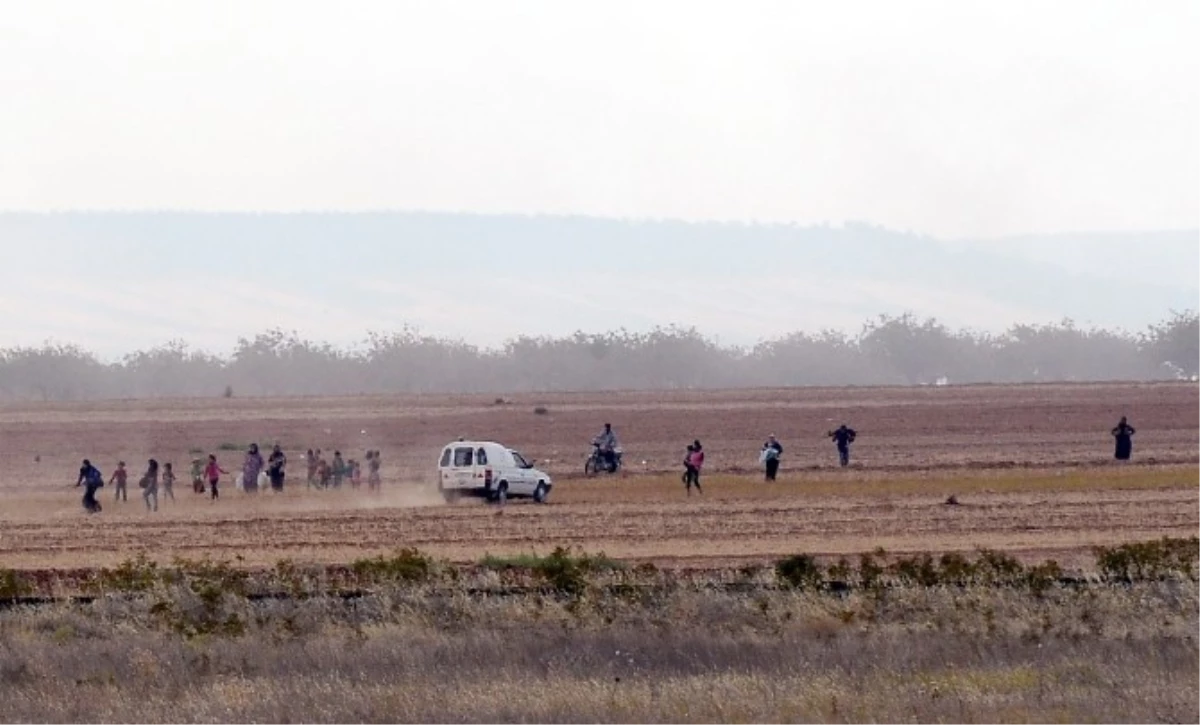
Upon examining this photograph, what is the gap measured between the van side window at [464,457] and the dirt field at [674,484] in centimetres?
116

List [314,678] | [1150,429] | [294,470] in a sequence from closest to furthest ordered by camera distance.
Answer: [314,678] < [294,470] < [1150,429]

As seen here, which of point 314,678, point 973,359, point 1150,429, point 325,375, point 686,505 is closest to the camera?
point 314,678

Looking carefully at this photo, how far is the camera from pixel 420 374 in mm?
182500

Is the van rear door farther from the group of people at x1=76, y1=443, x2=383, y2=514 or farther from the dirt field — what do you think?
the group of people at x1=76, y1=443, x2=383, y2=514

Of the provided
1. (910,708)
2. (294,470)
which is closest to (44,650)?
(910,708)

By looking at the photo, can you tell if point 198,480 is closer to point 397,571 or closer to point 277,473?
point 277,473

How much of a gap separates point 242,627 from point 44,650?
2.14m

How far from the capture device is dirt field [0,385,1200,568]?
117 ft

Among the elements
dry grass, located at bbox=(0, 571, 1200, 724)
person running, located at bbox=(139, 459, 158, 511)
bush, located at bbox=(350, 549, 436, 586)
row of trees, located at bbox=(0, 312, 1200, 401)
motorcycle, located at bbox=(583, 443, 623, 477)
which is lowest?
dry grass, located at bbox=(0, 571, 1200, 724)

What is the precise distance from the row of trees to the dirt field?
71407 millimetres

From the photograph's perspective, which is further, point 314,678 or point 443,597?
point 443,597

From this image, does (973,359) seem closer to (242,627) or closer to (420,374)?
(420,374)

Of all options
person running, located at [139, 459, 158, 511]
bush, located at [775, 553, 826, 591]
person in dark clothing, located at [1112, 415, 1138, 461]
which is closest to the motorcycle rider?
person running, located at [139, 459, 158, 511]

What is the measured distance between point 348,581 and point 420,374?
155650 millimetres
